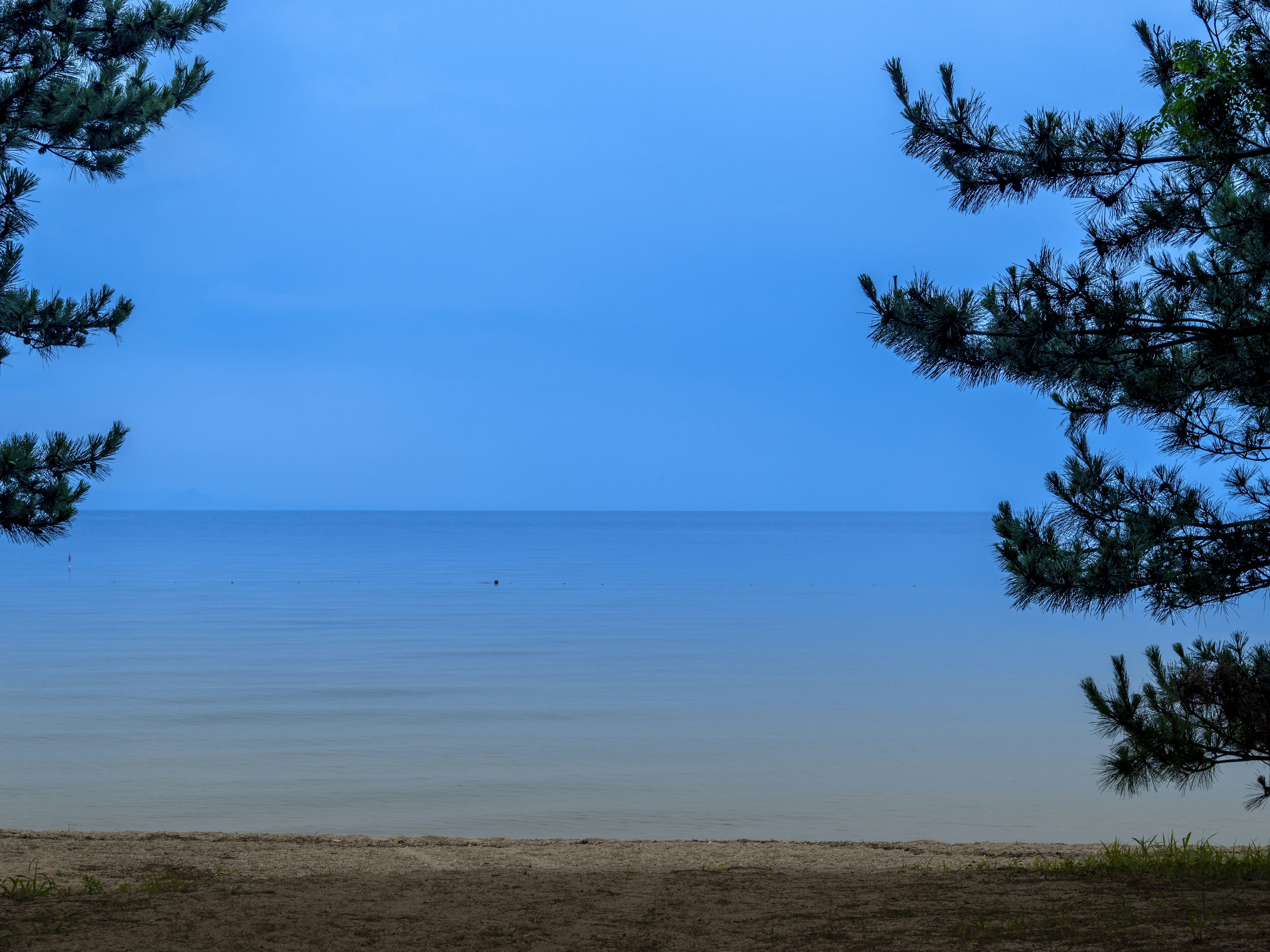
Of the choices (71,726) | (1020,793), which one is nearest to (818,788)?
(1020,793)

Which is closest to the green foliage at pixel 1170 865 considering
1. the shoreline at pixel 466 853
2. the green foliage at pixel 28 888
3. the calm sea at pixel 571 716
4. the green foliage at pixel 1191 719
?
the green foliage at pixel 1191 719

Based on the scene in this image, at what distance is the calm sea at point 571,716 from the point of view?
11.4m

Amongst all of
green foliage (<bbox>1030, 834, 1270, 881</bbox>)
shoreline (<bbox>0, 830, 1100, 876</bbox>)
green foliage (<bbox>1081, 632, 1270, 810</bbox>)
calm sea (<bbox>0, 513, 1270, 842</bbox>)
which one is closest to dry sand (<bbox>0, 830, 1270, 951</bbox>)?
shoreline (<bbox>0, 830, 1100, 876</bbox>)

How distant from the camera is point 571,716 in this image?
1689cm

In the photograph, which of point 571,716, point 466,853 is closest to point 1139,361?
point 466,853

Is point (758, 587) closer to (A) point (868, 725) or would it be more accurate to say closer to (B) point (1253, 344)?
(A) point (868, 725)

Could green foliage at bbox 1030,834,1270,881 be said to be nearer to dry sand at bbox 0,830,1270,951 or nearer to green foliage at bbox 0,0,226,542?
dry sand at bbox 0,830,1270,951

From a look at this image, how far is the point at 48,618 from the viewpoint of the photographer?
31.3 m

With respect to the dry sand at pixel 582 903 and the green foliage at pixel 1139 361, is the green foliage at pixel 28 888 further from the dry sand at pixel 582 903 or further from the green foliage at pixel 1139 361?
the green foliage at pixel 1139 361

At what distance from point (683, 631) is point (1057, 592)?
22.7 meters

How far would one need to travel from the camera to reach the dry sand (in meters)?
5.58

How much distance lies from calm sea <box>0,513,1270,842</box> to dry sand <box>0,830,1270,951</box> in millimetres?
2916

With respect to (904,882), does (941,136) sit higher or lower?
higher

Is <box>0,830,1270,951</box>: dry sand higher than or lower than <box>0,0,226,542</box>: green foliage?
lower
